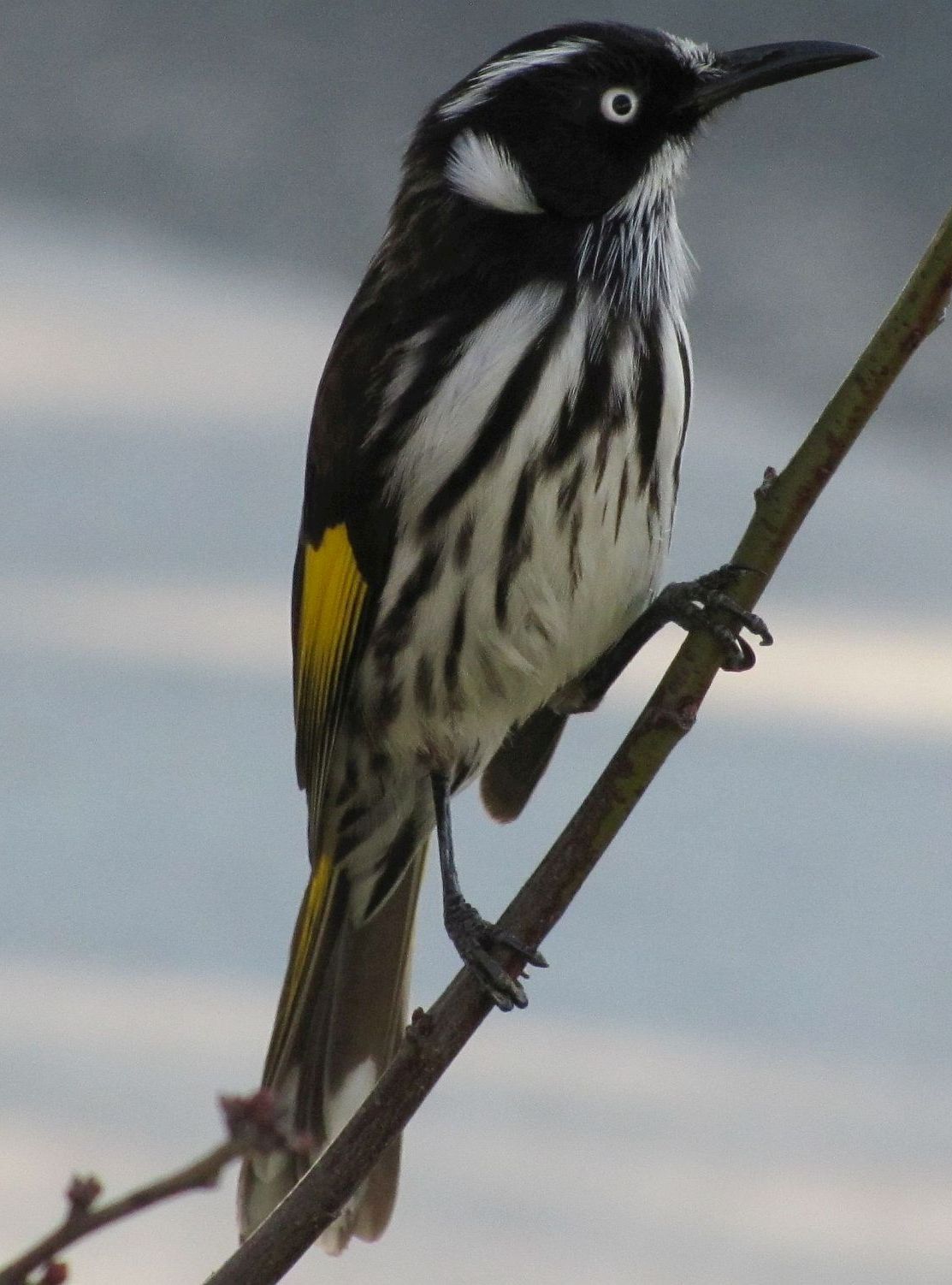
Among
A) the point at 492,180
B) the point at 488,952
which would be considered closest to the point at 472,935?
the point at 488,952

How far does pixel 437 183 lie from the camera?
7.73 ft

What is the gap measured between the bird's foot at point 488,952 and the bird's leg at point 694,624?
1.24 ft

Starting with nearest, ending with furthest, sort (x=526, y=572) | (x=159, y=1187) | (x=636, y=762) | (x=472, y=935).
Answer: (x=159, y=1187)
(x=636, y=762)
(x=472, y=935)
(x=526, y=572)

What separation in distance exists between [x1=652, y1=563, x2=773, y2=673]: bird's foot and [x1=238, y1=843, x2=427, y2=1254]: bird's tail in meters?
0.83

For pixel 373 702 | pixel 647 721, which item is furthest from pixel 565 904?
pixel 373 702

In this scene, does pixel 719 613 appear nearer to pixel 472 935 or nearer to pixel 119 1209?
pixel 472 935

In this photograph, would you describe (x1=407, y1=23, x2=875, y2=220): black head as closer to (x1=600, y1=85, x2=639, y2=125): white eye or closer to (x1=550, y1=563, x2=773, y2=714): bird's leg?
(x1=600, y1=85, x2=639, y2=125): white eye

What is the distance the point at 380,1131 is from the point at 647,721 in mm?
464

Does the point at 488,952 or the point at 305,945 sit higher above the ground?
the point at 305,945

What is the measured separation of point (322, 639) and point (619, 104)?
0.85 meters

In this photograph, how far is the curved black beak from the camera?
83.7 inches

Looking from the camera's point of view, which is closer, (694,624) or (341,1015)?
(694,624)

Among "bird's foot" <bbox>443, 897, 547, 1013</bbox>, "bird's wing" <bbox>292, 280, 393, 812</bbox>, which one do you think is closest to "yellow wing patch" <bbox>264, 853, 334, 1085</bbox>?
"bird's wing" <bbox>292, 280, 393, 812</bbox>

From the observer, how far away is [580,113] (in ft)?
7.66
